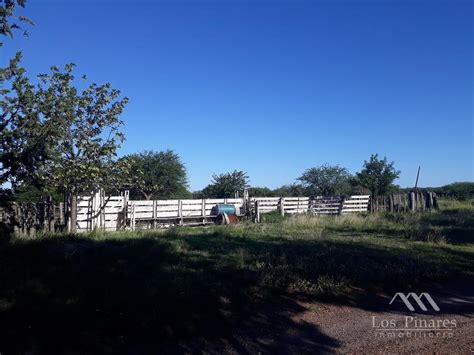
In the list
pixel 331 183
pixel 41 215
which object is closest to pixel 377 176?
pixel 331 183

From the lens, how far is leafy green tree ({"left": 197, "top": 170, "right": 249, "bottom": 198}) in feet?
162

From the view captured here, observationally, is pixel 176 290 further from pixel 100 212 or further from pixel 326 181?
pixel 326 181

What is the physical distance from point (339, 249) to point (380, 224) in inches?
354

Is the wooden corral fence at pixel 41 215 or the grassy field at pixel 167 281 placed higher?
the wooden corral fence at pixel 41 215

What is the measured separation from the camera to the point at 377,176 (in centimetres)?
4506

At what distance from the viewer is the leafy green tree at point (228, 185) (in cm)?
4950

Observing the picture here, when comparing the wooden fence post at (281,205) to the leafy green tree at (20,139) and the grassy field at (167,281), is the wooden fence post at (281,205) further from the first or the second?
the leafy green tree at (20,139)

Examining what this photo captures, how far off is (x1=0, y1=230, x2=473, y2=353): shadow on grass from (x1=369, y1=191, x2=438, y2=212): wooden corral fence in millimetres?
20918

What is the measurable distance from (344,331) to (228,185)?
1746 inches

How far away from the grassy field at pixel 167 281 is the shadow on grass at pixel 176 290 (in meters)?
0.02

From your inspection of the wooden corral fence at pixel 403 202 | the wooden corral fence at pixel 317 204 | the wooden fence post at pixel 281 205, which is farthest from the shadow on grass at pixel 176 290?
the wooden corral fence at pixel 317 204

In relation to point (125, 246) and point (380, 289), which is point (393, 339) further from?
point (125, 246)

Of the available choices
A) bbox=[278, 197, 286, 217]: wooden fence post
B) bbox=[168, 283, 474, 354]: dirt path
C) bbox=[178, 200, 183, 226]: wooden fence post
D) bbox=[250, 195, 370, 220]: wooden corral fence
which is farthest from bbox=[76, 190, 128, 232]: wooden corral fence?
bbox=[168, 283, 474, 354]: dirt path

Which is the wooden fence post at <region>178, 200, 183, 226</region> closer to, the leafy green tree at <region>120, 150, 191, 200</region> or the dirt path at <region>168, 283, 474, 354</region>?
the leafy green tree at <region>120, 150, 191, 200</region>
